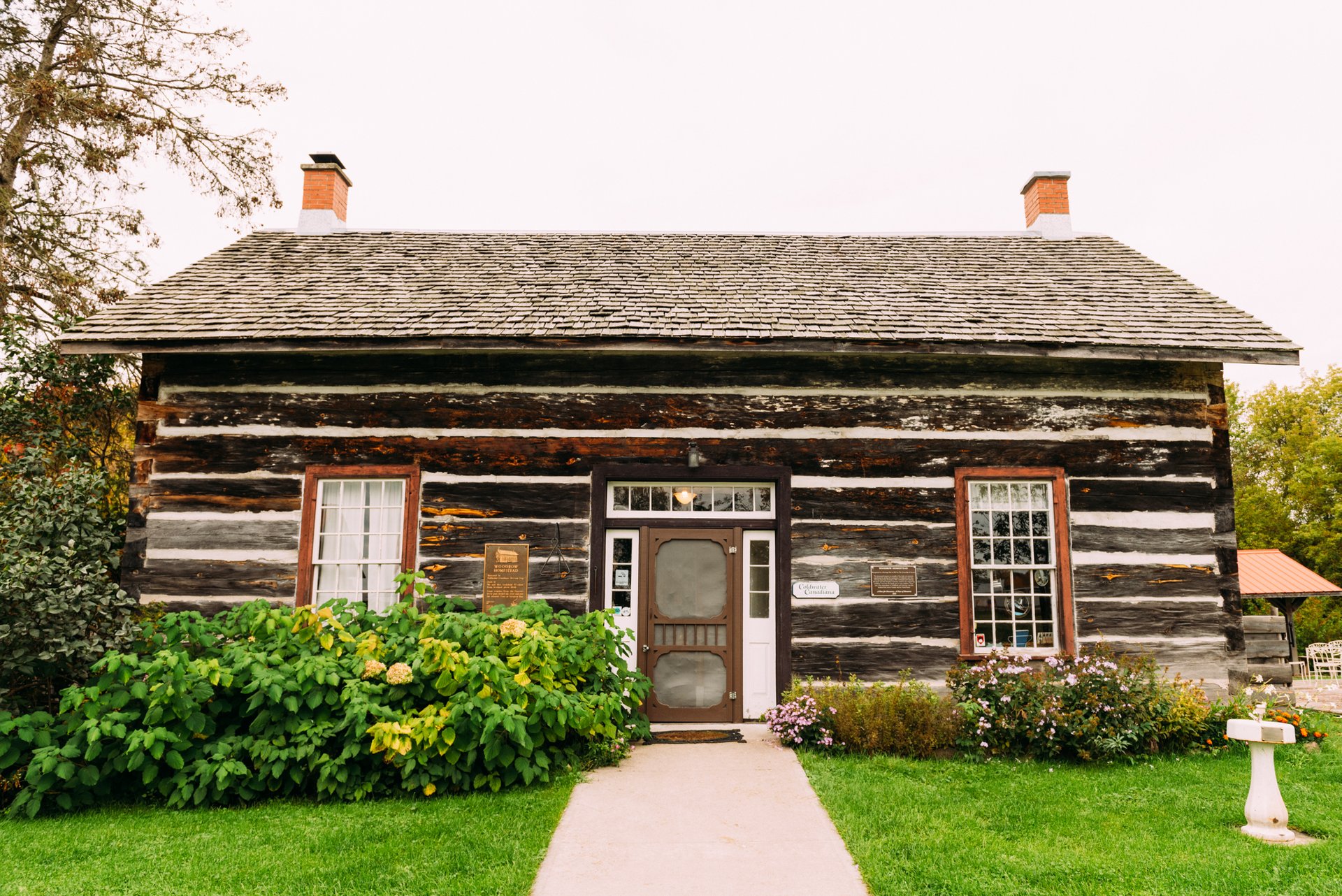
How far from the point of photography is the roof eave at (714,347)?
307 inches

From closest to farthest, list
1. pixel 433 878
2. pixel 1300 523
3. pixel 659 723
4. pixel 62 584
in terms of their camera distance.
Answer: pixel 433 878 → pixel 62 584 → pixel 659 723 → pixel 1300 523

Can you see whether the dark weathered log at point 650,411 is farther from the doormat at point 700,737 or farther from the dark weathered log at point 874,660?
the doormat at point 700,737

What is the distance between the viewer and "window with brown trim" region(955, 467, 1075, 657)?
798cm

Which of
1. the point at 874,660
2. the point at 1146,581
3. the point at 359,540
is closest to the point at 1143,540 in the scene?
the point at 1146,581

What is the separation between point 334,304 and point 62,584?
12.3 feet

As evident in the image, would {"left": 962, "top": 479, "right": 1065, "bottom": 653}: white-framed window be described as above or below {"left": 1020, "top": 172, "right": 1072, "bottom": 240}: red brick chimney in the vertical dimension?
below

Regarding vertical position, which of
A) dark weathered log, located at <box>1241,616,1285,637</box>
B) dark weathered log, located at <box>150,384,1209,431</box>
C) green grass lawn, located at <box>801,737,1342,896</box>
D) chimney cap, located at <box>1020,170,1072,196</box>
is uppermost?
chimney cap, located at <box>1020,170,1072,196</box>

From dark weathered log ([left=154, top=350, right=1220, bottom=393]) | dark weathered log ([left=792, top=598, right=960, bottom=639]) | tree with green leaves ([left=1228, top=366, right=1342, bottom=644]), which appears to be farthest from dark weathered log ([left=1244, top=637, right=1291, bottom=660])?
tree with green leaves ([left=1228, top=366, right=1342, bottom=644])

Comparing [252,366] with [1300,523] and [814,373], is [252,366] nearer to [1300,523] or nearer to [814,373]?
[814,373]

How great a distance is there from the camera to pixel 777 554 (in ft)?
26.5

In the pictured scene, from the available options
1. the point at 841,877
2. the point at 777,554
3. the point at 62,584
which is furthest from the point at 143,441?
the point at 841,877

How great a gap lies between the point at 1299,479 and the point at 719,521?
100 ft

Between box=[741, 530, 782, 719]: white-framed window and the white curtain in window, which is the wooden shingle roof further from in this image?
box=[741, 530, 782, 719]: white-framed window

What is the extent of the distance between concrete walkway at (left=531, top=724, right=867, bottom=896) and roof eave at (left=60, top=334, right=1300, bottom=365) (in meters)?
3.82
